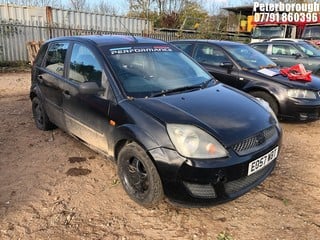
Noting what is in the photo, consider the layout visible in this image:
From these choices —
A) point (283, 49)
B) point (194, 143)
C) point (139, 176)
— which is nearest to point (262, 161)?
point (194, 143)

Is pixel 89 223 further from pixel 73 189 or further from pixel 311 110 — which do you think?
pixel 311 110

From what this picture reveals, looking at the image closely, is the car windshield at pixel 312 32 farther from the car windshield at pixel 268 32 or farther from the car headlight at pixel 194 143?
the car headlight at pixel 194 143

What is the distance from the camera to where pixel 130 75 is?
373 centimetres

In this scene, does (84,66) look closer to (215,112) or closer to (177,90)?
(177,90)

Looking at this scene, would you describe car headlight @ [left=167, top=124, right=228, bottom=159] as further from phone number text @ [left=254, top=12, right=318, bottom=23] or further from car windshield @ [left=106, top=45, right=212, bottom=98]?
phone number text @ [left=254, top=12, right=318, bottom=23]

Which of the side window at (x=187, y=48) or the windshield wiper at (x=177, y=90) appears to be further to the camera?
the side window at (x=187, y=48)

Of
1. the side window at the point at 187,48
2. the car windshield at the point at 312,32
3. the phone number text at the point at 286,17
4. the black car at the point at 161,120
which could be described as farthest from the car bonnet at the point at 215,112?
the phone number text at the point at 286,17

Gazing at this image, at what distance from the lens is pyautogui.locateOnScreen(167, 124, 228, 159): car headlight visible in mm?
2877

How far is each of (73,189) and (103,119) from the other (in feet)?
2.73

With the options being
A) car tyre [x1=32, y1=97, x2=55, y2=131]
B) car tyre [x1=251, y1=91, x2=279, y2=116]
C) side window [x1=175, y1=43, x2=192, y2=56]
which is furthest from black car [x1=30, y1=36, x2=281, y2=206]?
side window [x1=175, y1=43, x2=192, y2=56]

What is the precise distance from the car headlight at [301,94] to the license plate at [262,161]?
261cm

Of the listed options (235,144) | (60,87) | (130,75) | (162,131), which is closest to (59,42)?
(60,87)

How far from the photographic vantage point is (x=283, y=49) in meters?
11.0

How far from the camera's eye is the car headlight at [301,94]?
225 inches
